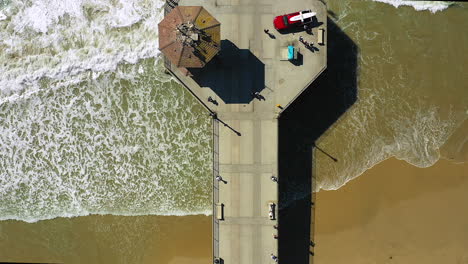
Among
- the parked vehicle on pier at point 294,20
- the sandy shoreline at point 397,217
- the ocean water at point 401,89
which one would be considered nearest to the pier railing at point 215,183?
the sandy shoreline at point 397,217

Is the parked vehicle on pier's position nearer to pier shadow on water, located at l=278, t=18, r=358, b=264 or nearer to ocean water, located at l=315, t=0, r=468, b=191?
pier shadow on water, located at l=278, t=18, r=358, b=264

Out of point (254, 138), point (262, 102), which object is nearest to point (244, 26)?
point (262, 102)

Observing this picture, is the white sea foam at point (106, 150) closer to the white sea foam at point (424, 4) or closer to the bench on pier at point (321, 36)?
the bench on pier at point (321, 36)

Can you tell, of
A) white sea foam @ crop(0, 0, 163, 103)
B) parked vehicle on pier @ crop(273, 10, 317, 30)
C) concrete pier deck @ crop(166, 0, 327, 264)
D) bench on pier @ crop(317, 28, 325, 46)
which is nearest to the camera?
Result: parked vehicle on pier @ crop(273, 10, 317, 30)

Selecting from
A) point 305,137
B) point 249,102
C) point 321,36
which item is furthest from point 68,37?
point 305,137

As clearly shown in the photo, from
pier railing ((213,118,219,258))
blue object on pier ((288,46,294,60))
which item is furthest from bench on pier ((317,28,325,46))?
pier railing ((213,118,219,258))

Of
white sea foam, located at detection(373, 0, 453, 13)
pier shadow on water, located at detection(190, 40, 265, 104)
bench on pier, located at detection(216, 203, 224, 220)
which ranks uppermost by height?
white sea foam, located at detection(373, 0, 453, 13)
